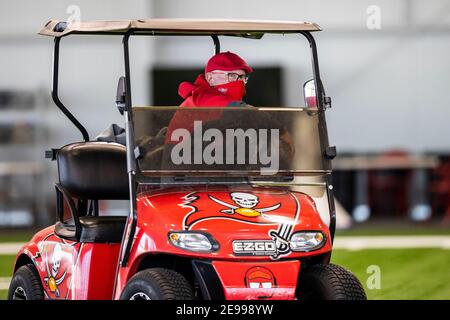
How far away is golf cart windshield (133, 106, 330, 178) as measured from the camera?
565cm

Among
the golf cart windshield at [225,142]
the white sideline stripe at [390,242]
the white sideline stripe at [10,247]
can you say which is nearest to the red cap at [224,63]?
the golf cart windshield at [225,142]

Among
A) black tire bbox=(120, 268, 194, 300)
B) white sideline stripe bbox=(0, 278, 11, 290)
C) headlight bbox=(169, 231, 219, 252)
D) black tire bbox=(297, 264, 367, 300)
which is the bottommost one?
white sideline stripe bbox=(0, 278, 11, 290)

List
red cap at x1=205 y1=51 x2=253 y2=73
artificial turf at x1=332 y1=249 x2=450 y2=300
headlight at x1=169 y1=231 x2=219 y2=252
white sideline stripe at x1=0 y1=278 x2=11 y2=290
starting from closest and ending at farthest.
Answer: headlight at x1=169 y1=231 x2=219 y2=252 < red cap at x1=205 y1=51 x2=253 y2=73 < artificial turf at x1=332 y1=249 x2=450 y2=300 < white sideline stripe at x1=0 y1=278 x2=11 y2=290

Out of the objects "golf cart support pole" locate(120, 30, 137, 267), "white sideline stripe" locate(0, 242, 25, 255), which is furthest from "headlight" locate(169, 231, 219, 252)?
"white sideline stripe" locate(0, 242, 25, 255)

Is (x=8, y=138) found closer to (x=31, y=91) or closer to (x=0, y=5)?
(x=31, y=91)

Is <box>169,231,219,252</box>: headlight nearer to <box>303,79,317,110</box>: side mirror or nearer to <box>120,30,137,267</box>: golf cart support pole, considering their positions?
<box>120,30,137,267</box>: golf cart support pole

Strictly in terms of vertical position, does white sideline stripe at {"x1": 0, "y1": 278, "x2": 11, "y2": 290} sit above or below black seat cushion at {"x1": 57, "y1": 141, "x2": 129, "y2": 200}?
below

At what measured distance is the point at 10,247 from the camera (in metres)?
13.6

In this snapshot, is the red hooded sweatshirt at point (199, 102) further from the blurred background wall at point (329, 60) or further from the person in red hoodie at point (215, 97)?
the blurred background wall at point (329, 60)

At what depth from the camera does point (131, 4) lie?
18969 millimetres

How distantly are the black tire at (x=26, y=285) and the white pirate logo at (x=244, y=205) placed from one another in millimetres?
1248

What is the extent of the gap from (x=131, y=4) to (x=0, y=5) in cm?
218

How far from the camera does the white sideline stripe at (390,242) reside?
1305 cm

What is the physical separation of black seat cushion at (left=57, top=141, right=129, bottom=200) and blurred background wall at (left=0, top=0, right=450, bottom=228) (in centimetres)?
1304
